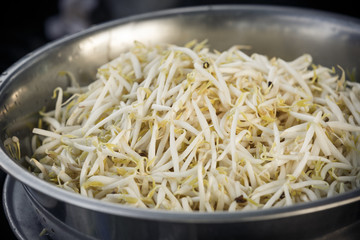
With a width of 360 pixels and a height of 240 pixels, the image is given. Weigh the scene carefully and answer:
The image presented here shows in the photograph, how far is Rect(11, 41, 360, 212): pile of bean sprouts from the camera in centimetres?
94

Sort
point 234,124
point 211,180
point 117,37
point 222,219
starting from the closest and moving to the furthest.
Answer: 1. point 222,219
2. point 211,180
3. point 234,124
4. point 117,37

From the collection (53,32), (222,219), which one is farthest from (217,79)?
(53,32)

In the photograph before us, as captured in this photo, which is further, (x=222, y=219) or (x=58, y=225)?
(x=58, y=225)

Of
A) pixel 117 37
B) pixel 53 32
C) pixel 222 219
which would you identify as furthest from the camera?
pixel 53 32

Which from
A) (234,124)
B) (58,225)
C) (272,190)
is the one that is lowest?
(58,225)

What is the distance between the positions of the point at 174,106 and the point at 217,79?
0.15 metres

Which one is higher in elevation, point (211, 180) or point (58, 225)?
point (211, 180)

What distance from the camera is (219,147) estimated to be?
1.00 metres

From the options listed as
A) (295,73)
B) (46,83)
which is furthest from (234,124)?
(46,83)

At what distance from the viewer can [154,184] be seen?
929 millimetres

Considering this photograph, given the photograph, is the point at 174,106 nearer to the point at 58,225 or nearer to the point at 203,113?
the point at 203,113

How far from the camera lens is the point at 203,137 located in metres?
1.01

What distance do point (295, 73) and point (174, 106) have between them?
398 mm

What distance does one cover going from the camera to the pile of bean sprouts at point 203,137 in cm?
94
